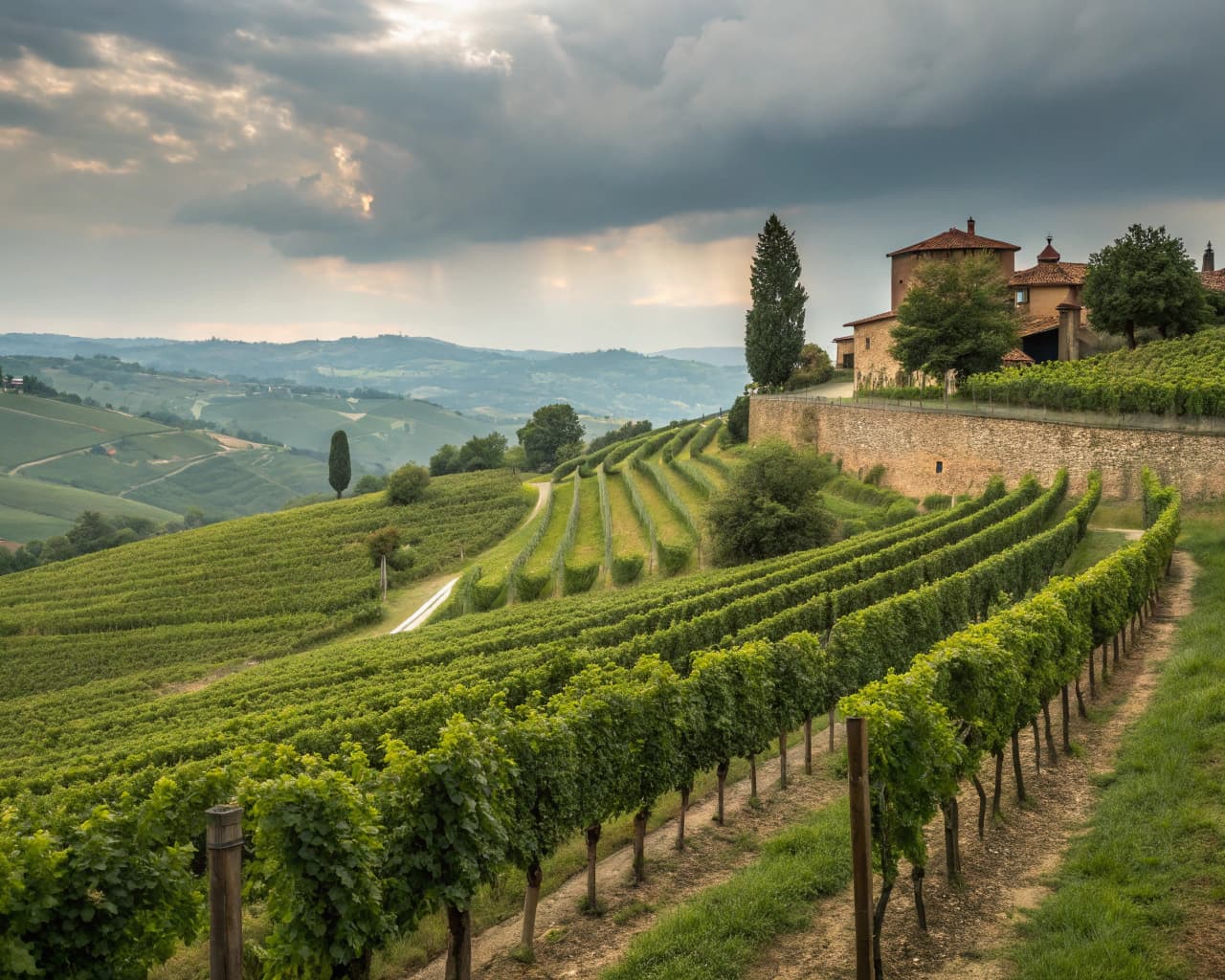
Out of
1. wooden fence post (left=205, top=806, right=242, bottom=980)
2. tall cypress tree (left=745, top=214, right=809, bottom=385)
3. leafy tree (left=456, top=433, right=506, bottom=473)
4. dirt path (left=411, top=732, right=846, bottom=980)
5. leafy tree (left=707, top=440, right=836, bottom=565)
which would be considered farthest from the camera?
leafy tree (left=456, top=433, right=506, bottom=473)

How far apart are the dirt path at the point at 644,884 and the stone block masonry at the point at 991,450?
2775 cm

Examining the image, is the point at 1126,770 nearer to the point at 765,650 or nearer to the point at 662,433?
the point at 765,650

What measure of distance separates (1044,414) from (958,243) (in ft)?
92.1

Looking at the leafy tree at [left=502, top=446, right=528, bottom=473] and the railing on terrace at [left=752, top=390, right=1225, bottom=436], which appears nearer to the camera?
the railing on terrace at [left=752, top=390, right=1225, bottom=436]

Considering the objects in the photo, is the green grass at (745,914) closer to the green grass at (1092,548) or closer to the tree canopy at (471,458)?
the green grass at (1092,548)

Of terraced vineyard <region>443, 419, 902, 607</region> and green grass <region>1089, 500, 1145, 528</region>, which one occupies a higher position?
green grass <region>1089, 500, 1145, 528</region>

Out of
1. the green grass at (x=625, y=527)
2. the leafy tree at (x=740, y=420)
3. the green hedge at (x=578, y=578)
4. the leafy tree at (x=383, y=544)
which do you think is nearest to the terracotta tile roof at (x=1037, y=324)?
the leafy tree at (x=740, y=420)

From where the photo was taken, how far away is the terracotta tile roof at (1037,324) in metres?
60.0

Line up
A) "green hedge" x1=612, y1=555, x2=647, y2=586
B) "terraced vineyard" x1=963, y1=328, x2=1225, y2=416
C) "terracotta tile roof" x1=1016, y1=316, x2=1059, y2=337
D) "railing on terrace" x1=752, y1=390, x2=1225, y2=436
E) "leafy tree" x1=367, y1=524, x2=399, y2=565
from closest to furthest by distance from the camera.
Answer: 1. "railing on terrace" x1=752, y1=390, x2=1225, y2=436
2. "terraced vineyard" x1=963, y1=328, x2=1225, y2=416
3. "green hedge" x1=612, y1=555, x2=647, y2=586
4. "leafy tree" x1=367, y1=524, x2=399, y2=565
5. "terracotta tile roof" x1=1016, y1=316, x2=1059, y2=337

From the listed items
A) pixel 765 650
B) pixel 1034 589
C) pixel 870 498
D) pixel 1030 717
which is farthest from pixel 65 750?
pixel 870 498

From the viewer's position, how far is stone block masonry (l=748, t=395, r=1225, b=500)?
3691 cm

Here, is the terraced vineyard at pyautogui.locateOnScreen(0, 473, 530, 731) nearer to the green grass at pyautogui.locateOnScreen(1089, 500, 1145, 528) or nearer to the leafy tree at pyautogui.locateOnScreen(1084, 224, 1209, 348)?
the green grass at pyautogui.locateOnScreen(1089, 500, 1145, 528)

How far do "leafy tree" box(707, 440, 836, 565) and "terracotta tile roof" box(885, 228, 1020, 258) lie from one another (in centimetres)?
3064

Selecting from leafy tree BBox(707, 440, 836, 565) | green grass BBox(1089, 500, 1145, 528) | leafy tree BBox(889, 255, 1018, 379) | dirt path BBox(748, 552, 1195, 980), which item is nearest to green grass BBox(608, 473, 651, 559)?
leafy tree BBox(707, 440, 836, 565)
